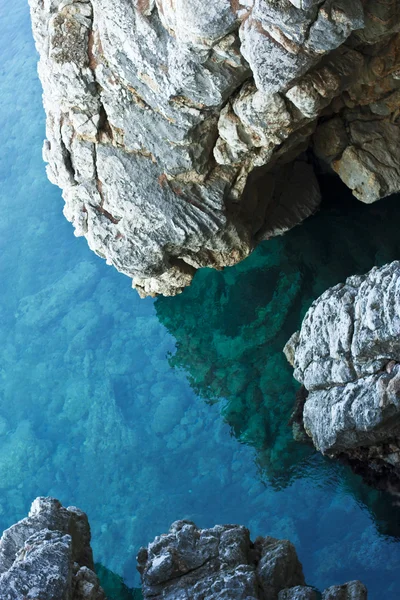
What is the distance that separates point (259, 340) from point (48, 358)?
417 centimetres

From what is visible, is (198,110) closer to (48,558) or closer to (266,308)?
(266,308)

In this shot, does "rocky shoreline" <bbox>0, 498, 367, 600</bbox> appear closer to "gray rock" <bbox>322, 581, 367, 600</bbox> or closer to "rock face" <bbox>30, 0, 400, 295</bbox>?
"gray rock" <bbox>322, 581, 367, 600</bbox>

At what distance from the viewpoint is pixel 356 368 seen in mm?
10281

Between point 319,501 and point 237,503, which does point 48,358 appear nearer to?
point 237,503

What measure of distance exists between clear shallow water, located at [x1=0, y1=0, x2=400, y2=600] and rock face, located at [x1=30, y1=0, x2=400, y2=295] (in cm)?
130

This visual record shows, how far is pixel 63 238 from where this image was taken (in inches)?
693

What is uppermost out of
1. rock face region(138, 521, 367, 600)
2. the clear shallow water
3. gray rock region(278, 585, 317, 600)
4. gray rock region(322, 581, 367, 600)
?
the clear shallow water

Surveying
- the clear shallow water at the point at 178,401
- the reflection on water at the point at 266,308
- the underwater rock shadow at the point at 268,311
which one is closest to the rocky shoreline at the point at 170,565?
the clear shallow water at the point at 178,401

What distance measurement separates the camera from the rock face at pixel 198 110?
29.5 feet

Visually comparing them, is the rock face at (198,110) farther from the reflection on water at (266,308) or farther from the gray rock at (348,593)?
the gray rock at (348,593)

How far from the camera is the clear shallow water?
1178 cm

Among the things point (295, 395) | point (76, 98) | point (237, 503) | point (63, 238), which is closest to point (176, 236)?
point (76, 98)

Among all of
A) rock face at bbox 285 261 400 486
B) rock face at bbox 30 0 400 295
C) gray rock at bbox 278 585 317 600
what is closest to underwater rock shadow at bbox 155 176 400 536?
rock face at bbox 30 0 400 295

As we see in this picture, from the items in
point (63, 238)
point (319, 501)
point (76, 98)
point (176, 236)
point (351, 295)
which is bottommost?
point (319, 501)
